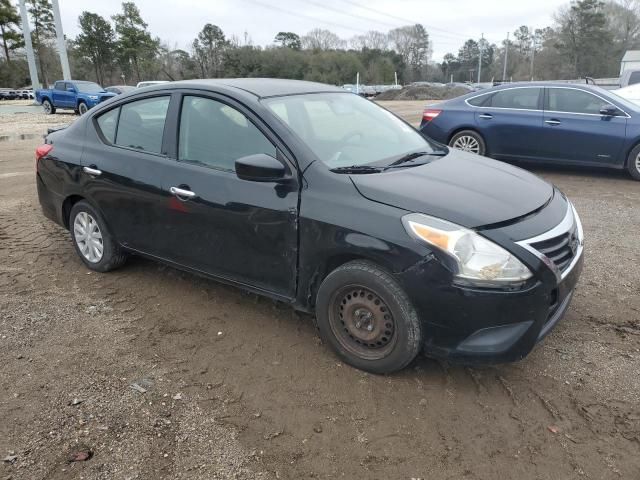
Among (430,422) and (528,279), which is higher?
(528,279)

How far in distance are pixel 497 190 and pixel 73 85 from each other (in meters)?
25.1

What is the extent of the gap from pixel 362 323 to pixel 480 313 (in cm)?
69

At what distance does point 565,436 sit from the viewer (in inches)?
99.9

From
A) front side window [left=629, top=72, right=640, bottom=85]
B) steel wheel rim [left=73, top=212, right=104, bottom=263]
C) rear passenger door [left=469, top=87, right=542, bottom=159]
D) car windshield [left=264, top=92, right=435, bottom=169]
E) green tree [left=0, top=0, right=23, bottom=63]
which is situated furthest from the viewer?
green tree [left=0, top=0, right=23, bottom=63]

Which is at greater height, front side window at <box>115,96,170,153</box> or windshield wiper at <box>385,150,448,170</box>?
front side window at <box>115,96,170,153</box>

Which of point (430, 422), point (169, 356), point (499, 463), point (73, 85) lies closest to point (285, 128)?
→ point (169, 356)

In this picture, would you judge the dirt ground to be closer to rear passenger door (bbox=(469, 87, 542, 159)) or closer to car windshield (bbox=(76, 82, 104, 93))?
rear passenger door (bbox=(469, 87, 542, 159))

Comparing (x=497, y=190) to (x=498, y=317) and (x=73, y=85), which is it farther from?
(x=73, y=85)

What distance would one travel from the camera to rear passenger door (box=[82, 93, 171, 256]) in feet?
12.6

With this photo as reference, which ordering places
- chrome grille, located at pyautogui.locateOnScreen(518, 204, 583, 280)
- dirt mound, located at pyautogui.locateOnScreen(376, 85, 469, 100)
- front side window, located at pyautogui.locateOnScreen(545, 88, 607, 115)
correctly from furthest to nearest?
dirt mound, located at pyautogui.locateOnScreen(376, 85, 469, 100) < front side window, located at pyautogui.locateOnScreen(545, 88, 607, 115) < chrome grille, located at pyautogui.locateOnScreen(518, 204, 583, 280)

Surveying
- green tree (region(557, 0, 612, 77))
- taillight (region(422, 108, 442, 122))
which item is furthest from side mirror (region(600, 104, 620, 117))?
green tree (region(557, 0, 612, 77))

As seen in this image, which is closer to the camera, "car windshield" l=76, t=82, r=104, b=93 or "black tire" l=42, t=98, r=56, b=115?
"car windshield" l=76, t=82, r=104, b=93

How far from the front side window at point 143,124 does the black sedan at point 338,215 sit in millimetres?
16

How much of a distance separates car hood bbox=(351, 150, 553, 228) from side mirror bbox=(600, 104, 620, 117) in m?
5.21
